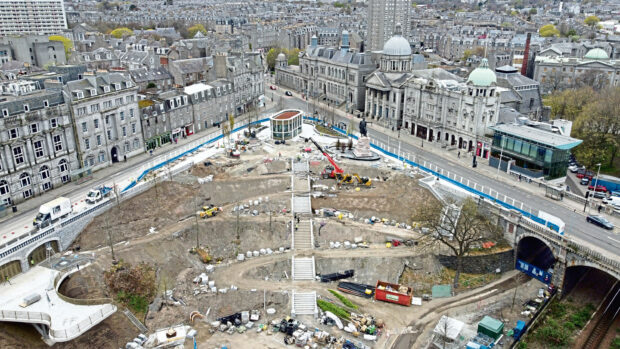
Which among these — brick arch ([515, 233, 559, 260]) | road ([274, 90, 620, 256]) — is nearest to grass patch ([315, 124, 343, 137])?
road ([274, 90, 620, 256])

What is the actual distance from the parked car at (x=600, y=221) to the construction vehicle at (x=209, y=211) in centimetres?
5083

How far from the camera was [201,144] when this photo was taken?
9556 centimetres

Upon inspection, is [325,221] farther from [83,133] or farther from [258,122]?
[258,122]

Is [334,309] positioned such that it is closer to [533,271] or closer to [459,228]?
[459,228]

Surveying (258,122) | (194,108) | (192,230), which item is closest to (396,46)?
(258,122)

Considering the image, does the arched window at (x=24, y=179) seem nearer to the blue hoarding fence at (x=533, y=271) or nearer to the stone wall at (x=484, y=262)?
the stone wall at (x=484, y=262)

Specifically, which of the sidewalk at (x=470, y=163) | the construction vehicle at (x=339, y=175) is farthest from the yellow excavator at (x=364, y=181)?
the sidewalk at (x=470, y=163)

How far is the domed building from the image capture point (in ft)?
360

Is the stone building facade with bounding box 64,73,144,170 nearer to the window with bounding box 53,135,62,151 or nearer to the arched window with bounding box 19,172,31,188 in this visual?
the window with bounding box 53,135,62,151

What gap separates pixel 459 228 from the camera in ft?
191

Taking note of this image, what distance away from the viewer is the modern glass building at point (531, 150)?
7488cm

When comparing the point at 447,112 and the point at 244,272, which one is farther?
the point at 447,112

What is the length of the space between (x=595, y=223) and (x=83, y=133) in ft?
254

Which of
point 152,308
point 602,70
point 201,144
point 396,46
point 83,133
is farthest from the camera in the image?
point 602,70
